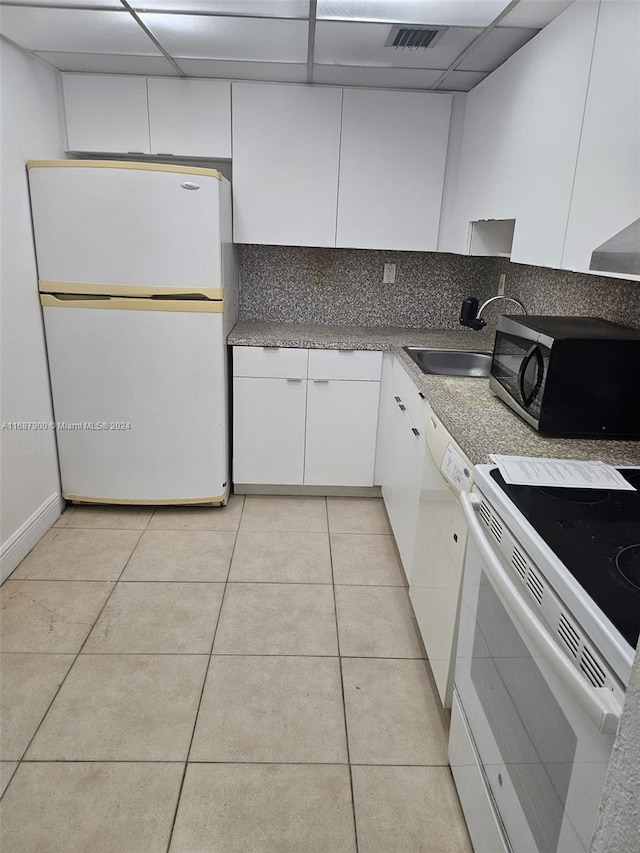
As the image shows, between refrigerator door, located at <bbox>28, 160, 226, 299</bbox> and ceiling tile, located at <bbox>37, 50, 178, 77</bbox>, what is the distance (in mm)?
482

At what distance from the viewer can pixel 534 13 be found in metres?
1.87

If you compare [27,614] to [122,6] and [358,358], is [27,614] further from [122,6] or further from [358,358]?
[122,6]

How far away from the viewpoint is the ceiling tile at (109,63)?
2498 mm

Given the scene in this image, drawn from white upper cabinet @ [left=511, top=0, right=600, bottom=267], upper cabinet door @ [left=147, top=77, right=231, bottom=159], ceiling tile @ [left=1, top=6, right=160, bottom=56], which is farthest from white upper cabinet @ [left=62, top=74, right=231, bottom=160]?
white upper cabinet @ [left=511, top=0, right=600, bottom=267]

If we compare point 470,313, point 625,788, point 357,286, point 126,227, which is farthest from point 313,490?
point 625,788

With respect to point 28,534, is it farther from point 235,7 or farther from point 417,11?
point 417,11

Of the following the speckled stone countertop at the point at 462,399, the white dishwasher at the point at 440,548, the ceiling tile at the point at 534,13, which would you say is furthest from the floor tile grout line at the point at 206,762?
the ceiling tile at the point at 534,13

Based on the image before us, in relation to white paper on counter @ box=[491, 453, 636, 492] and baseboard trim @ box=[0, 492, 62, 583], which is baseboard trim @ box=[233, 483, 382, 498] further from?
white paper on counter @ box=[491, 453, 636, 492]

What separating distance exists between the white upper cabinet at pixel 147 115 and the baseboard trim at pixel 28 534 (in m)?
1.75

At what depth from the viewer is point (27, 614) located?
85.6 inches

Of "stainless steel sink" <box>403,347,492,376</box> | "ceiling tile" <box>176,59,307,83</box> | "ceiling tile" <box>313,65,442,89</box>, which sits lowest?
"stainless steel sink" <box>403,347,492,376</box>

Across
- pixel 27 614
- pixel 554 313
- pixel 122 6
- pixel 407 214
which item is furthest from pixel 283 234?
pixel 27 614

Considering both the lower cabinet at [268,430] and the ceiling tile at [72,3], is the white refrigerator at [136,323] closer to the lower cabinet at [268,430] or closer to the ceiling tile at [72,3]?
the lower cabinet at [268,430]

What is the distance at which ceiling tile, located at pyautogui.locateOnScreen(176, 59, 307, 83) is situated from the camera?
2.54 m
